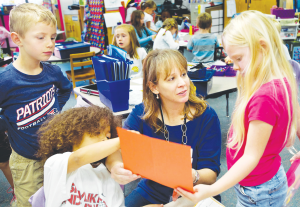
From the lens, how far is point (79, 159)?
952mm

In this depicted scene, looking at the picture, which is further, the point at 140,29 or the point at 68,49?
the point at 140,29

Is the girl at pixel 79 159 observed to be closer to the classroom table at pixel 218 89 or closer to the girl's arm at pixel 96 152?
the girl's arm at pixel 96 152

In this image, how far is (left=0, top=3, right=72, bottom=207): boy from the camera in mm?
1259

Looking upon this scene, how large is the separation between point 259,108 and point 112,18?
4218 millimetres

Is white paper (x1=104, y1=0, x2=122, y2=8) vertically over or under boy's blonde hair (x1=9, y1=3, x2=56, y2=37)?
over

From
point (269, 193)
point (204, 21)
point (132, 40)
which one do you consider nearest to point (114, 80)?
point (269, 193)

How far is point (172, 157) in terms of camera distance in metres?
0.75

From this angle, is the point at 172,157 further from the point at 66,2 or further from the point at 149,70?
the point at 66,2

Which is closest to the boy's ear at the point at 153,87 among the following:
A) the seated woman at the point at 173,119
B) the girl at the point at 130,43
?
the seated woman at the point at 173,119

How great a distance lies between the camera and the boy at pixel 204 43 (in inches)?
146

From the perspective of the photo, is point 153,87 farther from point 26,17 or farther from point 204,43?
point 204,43

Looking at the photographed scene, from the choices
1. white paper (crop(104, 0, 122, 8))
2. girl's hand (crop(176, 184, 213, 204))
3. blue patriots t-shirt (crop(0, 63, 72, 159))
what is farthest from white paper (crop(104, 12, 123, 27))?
girl's hand (crop(176, 184, 213, 204))

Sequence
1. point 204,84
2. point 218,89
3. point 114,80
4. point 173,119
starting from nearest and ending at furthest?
point 173,119 → point 114,80 → point 204,84 → point 218,89

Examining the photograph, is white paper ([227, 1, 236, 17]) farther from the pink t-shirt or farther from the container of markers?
the pink t-shirt
